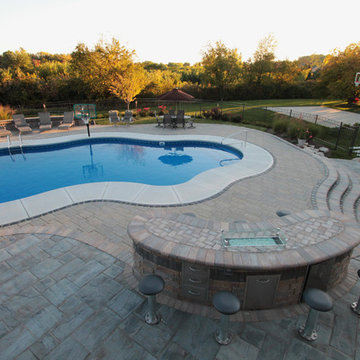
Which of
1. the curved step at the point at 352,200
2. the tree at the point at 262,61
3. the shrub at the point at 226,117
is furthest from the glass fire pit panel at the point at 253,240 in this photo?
the tree at the point at 262,61

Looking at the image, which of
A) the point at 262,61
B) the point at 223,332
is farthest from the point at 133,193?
the point at 262,61

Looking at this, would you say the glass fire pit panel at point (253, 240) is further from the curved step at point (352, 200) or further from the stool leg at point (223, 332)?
the curved step at point (352, 200)

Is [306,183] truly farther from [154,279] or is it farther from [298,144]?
[154,279]

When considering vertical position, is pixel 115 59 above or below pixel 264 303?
above

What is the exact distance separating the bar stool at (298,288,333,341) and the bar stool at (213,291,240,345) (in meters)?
0.87

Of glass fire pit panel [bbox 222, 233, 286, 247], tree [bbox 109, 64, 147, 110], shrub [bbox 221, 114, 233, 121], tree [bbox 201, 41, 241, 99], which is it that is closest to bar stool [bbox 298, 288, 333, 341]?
glass fire pit panel [bbox 222, 233, 286, 247]

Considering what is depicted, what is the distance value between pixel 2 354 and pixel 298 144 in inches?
527

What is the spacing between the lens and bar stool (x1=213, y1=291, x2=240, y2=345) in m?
2.84

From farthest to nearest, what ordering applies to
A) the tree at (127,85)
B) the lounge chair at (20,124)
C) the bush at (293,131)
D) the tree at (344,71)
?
the tree at (344,71) → the tree at (127,85) → the lounge chair at (20,124) → the bush at (293,131)

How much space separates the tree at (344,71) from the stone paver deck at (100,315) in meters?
28.8

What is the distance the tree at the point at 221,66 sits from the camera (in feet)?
115

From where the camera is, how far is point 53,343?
3.10 m

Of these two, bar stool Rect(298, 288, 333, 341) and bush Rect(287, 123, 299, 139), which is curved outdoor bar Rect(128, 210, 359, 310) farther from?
bush Rect(287, 123, 299, 139)

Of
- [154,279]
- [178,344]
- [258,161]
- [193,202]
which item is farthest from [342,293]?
[258,161]
